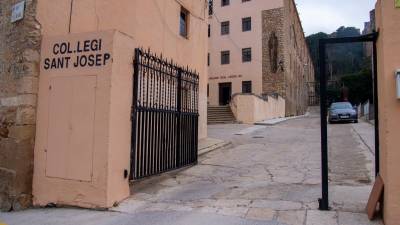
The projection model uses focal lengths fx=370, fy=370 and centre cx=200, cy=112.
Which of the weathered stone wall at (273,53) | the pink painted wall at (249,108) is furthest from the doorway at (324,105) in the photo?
the weathered stone wall at (273,53)

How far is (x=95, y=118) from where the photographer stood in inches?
217

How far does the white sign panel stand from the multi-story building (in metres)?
26.0

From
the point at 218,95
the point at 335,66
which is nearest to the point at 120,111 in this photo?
the point at 218,95

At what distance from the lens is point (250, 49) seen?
109ft

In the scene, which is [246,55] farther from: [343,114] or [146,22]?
[146,22]

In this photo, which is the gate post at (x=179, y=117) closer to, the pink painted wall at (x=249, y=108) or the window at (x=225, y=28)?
the pink painted wall at (x=249, y=108)

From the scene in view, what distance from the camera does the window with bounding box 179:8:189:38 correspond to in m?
11.9

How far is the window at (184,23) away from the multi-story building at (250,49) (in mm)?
19553

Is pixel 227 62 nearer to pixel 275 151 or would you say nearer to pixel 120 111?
pixel 275 151

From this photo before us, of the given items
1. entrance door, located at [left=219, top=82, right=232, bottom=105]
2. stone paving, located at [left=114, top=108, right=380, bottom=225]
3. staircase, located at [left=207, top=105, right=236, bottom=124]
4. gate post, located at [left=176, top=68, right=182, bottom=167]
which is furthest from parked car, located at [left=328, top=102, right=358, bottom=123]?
gate post, located at [left=176, top=68, right=182, bottom=167]

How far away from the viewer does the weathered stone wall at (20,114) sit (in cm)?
589

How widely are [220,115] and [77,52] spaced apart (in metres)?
19.7

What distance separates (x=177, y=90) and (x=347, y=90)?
132ft

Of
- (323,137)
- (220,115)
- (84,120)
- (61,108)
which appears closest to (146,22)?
(61,108)
